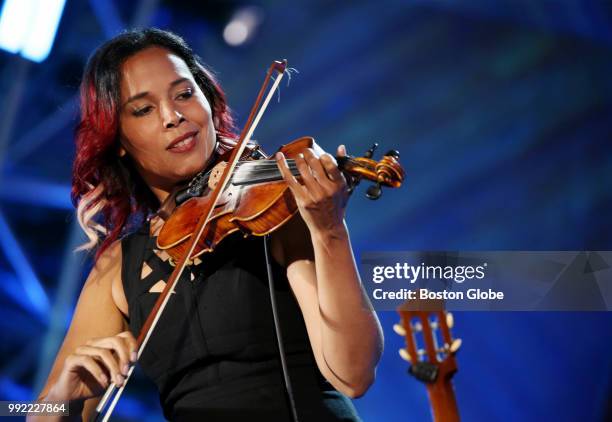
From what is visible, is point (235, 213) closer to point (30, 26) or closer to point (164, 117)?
point (164, 117)

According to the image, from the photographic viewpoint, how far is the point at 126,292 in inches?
59.0

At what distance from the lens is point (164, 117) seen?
4.74 ft

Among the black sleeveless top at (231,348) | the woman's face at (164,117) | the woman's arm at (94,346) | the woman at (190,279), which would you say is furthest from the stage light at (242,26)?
the black sleeveless top at (231,348)

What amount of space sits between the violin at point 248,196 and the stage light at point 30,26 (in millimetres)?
1559

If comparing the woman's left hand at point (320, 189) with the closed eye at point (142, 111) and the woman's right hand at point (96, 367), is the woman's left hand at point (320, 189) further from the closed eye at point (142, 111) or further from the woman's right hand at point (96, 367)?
the closed eye at point (142, 111)

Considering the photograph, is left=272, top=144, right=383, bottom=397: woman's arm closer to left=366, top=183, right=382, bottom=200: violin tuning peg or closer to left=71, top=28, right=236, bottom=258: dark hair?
left=366, top=183, right=382, bottom=200: violin tuning peg

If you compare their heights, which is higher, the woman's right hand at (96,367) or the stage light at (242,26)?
the stage light at (242,26)

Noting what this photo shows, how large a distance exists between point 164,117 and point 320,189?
20.0 inches

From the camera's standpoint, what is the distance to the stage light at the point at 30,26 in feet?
8.77

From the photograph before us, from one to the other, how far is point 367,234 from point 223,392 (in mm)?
1632

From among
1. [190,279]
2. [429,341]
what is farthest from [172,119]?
[429,341]

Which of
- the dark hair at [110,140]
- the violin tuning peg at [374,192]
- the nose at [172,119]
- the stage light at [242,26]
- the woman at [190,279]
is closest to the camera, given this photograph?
the violin tuning peg at [374,192]

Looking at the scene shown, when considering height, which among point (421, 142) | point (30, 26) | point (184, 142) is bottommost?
point (184, 142)

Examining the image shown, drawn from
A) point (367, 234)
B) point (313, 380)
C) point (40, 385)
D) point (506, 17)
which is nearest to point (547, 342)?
point (367, 234)
